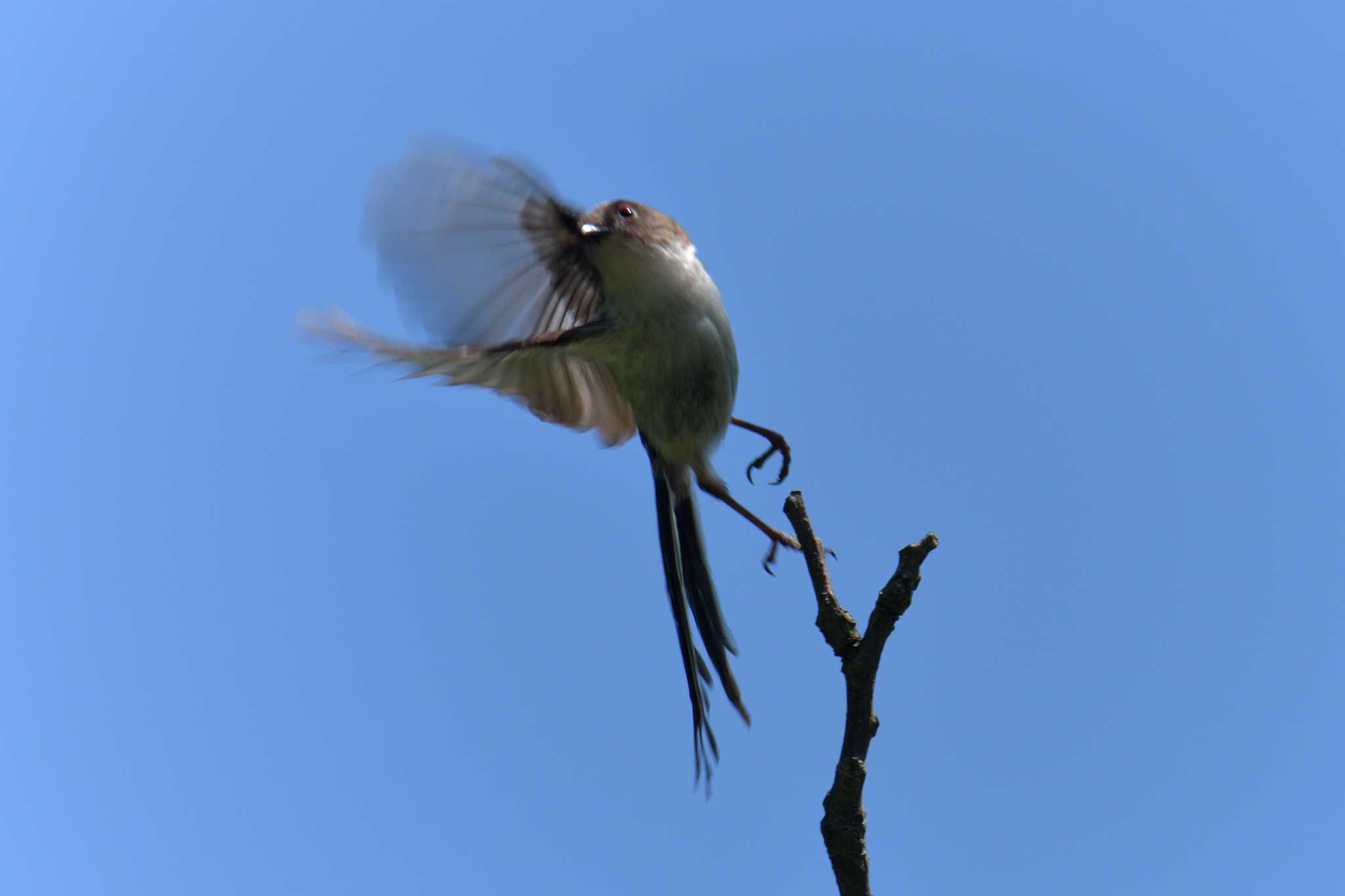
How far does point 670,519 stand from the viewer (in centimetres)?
315

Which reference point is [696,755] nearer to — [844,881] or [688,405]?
[844,881]

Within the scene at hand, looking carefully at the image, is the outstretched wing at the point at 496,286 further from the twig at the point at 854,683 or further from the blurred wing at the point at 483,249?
the twig at the point at 854,683

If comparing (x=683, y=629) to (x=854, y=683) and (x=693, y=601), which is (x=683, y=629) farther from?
(x=854, y=683)

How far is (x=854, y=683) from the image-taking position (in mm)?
2027

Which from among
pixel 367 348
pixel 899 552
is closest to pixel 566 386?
pixel 367 348

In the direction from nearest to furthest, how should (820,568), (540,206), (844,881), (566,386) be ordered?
(844,881)
(820,568)
(540,206)
(566,386)

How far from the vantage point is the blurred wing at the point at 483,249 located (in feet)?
9.16

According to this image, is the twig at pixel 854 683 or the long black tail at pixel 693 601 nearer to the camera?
the twig at pixel 854 683

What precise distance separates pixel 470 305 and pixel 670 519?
0.90 m

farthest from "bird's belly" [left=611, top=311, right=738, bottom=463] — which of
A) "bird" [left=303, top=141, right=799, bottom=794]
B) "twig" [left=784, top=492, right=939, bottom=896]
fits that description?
"twig" [left=784, top=492, right=939, bottom=896]

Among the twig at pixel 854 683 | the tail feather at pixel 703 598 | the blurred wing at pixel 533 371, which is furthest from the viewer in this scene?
the tail feather at pixel 703 598

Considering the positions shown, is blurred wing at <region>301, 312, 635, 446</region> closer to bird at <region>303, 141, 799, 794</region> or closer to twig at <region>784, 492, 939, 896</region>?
bird at <region>303, 141, 799, 794</region>

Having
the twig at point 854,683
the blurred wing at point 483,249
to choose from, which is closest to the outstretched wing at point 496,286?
the blurred wing at point 483,249

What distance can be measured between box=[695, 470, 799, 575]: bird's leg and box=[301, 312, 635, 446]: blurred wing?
0.31 m
